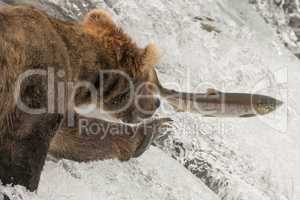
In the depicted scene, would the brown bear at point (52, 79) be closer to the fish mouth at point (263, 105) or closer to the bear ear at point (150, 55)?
the bear ear at point (150, 55)

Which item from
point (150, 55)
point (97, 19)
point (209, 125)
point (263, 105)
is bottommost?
point (209, 125)

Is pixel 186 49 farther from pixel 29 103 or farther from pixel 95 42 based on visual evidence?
pixel 29 103

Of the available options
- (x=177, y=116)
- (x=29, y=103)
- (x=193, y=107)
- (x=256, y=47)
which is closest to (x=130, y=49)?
(x=193, y=107)

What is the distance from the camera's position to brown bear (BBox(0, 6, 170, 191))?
2.24m

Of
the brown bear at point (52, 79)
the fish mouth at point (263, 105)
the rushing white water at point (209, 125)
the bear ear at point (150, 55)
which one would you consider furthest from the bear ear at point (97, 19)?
the fish mouth at point (263, 105)

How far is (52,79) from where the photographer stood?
7.67 feet

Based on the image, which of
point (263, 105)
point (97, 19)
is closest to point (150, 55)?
point (97, 19)

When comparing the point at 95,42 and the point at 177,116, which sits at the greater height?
the point at 95,42

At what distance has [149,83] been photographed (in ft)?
10.1

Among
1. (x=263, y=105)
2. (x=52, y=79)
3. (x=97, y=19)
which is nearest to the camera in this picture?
(x=52, y=79)

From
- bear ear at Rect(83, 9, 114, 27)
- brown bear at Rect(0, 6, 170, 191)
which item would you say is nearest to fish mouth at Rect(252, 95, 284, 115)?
brown bear at Rect(0, 6, 170, 191)

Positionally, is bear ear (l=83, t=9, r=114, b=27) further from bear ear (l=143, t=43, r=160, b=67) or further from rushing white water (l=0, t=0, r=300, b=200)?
rushing white water (l=0, t=0, r=300, b=200)

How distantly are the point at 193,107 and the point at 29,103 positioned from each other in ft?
3.61

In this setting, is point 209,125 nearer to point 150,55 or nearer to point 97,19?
point 150,55
